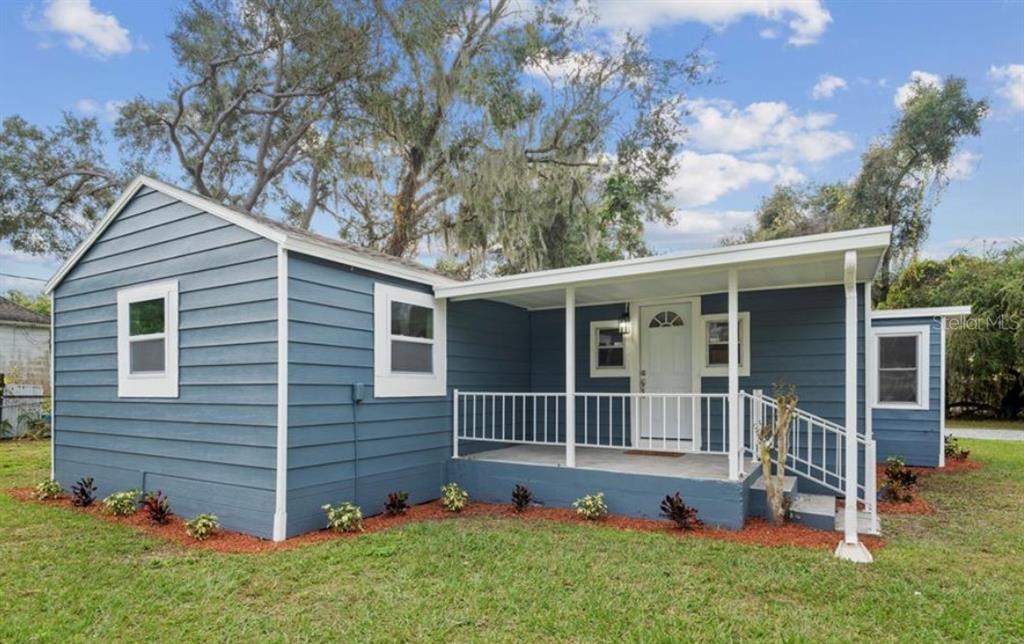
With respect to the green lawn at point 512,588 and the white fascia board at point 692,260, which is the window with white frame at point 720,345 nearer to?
the white fascia board at point 692,260

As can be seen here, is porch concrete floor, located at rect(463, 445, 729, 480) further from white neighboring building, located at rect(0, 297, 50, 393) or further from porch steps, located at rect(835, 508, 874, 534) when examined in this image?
white neighboring building, located at rect(0, 297, 50, 393)

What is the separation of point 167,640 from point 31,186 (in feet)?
43.3

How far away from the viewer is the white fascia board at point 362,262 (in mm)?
5137

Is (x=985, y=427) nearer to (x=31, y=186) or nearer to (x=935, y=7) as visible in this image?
(x=935, y=7)

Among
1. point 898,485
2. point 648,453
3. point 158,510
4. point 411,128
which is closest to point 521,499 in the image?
point 648,453

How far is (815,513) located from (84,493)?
24.8 feet

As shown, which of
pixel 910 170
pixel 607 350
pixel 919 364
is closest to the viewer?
pixel 607 350

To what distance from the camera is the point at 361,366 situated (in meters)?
5.77

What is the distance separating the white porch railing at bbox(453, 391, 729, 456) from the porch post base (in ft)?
7.23

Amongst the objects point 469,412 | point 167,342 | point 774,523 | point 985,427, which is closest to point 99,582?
point 167,342

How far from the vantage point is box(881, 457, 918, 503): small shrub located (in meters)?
6.22

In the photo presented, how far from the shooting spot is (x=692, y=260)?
5.15 meters

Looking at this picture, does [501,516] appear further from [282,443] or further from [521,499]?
[282,443]

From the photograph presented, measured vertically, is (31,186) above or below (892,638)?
above
